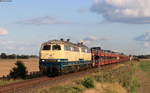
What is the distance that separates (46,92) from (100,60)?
43184 millimetres

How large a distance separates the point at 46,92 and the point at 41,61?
45.1 feet

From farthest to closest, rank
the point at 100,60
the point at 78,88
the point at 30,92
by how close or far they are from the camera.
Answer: the point at 100,60, the point at 78,88, the point at 30,92

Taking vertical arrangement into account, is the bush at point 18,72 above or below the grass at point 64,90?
above

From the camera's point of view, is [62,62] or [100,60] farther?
[100,60]

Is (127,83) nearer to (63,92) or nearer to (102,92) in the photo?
(102,92)

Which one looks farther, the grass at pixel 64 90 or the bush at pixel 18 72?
the bush at pixel 18 72

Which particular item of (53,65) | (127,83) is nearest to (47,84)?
(53,65)

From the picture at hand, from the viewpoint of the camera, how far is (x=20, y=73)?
122ft

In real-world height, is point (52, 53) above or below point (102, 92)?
above

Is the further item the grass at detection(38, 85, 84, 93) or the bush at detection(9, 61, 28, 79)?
the bush at detection(9, 61, 28, 79)

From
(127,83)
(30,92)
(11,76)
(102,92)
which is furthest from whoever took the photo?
(127,83)

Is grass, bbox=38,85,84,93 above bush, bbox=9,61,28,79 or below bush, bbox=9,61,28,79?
below

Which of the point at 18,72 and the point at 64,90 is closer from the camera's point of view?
the point at 64,90

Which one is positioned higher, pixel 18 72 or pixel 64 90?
pixel 18 72
